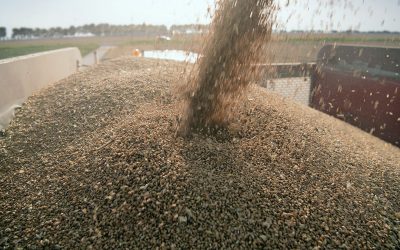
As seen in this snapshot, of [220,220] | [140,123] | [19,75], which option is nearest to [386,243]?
[220,220]

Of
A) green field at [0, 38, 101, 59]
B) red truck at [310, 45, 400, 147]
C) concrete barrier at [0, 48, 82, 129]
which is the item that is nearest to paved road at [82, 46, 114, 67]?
green field at [0, 38, 101, 59]

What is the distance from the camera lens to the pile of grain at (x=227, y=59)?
351 cm

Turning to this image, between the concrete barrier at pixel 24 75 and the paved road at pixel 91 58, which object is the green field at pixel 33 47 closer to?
the paved road at pixel 91 58

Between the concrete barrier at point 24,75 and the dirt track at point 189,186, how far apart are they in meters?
0.55

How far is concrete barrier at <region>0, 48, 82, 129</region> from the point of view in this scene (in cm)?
450

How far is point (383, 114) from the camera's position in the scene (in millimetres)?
6652

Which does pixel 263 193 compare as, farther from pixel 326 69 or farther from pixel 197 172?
pixel 326 69

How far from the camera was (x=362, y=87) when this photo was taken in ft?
23.4

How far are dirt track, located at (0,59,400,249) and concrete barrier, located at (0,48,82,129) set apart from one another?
0.55 metres

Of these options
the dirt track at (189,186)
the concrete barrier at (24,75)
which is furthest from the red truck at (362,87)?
the concrete barrier at (24,75)

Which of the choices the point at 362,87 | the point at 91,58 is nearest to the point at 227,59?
the point at 362,87

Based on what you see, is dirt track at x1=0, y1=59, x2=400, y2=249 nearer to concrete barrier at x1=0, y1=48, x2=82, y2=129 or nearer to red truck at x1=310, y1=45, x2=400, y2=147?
concrete barrier at x1=0, y1=48, x2=82, y2=129

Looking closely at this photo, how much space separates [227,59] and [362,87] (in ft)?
16.6

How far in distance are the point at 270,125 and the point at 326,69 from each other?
5.55 meters
